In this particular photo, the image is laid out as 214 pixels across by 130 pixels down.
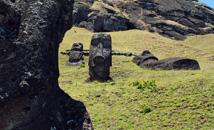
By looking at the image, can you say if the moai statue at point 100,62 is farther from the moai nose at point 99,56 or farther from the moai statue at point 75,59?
the moai statue at point 75,59

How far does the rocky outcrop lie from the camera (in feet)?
160

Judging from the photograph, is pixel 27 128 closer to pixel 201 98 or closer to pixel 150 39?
pixel 201 98

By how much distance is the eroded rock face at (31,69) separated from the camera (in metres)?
2.26

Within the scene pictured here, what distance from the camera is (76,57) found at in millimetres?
20641

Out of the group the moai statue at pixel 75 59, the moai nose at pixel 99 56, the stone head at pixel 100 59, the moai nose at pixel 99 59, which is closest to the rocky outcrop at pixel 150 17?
the moai statue at pixel 75 59

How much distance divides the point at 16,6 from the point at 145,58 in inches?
685

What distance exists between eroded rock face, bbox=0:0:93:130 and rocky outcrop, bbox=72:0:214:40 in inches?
1777

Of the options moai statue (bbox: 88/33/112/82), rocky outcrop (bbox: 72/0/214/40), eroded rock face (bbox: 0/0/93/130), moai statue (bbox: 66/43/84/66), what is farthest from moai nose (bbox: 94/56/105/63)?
rocky outcrop (bbox: 72/0/214/40)

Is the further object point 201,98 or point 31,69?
point 201,98

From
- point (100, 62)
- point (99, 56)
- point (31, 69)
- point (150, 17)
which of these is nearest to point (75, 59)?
point (100, 62)

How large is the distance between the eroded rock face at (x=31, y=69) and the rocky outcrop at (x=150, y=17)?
45142 millimetres

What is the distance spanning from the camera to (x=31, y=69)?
234 cm

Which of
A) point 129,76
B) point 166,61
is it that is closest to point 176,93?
point 129,76

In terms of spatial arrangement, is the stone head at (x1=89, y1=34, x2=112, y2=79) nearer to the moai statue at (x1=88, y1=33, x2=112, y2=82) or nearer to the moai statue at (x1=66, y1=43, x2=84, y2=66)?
the moai statue at (x1=88, y1=33, x2=112, y2=82)
